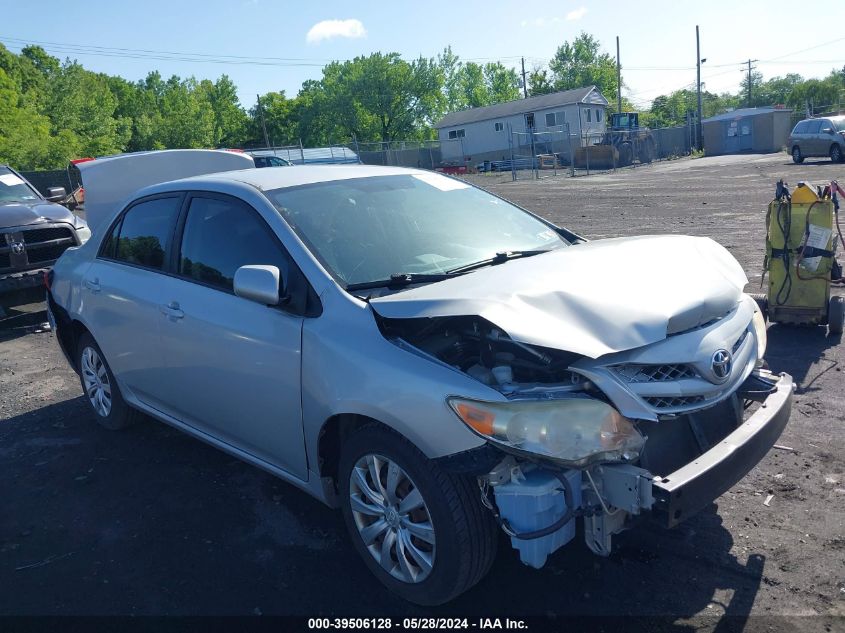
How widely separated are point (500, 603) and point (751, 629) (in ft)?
3.25

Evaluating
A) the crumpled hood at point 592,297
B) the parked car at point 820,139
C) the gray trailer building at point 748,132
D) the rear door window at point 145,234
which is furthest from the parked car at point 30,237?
the gray trailer building at point 748,132

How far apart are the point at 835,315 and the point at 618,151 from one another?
3484cm

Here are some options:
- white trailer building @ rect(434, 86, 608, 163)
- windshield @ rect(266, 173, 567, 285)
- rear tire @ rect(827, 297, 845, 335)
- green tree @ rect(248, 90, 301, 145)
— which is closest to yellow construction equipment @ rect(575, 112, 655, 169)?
white trailer building @ rect(434, 86, 608, 163)

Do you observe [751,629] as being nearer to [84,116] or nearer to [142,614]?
[142,614]

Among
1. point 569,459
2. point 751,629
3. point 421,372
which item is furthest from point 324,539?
point 751,629

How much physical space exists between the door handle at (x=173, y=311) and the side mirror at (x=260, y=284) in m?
0.88

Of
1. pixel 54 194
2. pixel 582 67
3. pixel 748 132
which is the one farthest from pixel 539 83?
pixel 54 194

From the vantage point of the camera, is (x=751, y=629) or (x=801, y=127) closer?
(x=751, y=629)

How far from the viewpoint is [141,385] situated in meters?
4.77

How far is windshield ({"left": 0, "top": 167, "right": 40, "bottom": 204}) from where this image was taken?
10.4 meters

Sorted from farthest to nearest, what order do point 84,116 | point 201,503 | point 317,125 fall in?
point 317,125 → point 84,116 → point 201,503

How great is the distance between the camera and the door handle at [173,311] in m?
4.16

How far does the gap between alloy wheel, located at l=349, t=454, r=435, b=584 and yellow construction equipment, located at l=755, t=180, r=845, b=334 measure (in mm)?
4869

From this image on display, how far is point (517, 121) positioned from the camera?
61875 mm
